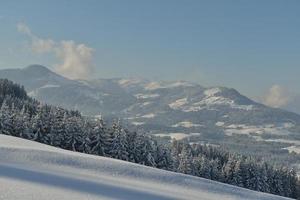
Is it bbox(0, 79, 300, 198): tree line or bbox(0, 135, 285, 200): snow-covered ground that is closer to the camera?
bbox(0, 135, 285, 200): snow-covered ground

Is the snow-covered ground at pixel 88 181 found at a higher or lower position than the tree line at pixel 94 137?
lower

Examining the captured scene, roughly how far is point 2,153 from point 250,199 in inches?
674

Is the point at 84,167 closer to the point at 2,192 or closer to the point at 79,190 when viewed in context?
the point at 79,190

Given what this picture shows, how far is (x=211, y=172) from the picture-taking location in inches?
3799

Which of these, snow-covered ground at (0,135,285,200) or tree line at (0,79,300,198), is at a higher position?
tree line at (0,79,300,198)

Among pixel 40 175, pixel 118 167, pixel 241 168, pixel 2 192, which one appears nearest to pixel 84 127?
pixel 241 168

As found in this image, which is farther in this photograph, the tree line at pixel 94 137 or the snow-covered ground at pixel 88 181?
the tree line at pixel 94 137

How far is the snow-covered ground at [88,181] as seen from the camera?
26828mm

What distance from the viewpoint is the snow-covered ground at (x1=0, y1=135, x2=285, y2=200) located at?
26.8m

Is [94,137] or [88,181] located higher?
[94,137]

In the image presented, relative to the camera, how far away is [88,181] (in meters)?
31.3

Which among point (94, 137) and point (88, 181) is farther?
point (94, 137)

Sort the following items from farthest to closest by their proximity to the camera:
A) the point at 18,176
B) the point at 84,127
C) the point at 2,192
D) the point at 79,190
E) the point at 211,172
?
the point at 211,172 → the point at 84,127 → the point at 18,176 → the point at 79,190 → the point at 2,192

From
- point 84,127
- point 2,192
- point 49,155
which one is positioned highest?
point 84,127
